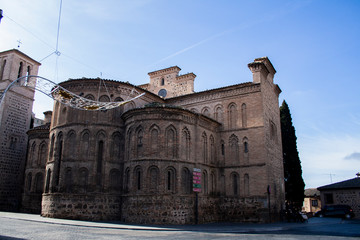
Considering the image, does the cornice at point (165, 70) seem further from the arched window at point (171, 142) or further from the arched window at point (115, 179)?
the arched window at point (115, 179)

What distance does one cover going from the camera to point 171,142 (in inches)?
870

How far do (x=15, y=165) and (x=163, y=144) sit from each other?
67.1 feet

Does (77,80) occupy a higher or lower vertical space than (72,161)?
higher

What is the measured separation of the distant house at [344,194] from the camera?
3244 cm

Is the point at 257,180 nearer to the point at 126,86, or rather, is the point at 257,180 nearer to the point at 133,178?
the point at 133,178

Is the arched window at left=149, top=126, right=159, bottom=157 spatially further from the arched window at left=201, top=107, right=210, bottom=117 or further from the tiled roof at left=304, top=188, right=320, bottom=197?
the tiled roof at left=304, top=188, right=320, bottom=197

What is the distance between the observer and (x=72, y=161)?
901 inches

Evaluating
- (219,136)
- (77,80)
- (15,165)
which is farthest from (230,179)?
(15,165)

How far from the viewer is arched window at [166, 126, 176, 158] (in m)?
21.8

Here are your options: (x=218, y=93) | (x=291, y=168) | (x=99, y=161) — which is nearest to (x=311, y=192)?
(x=291, y=168)

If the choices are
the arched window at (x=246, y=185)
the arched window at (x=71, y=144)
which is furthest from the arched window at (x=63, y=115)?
the arched window at (x=246, y=185)

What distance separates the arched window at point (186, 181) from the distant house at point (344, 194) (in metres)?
20.6

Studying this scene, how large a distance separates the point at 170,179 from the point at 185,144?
3015 millimetres

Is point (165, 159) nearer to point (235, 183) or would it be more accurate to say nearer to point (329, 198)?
point (235, 183)
